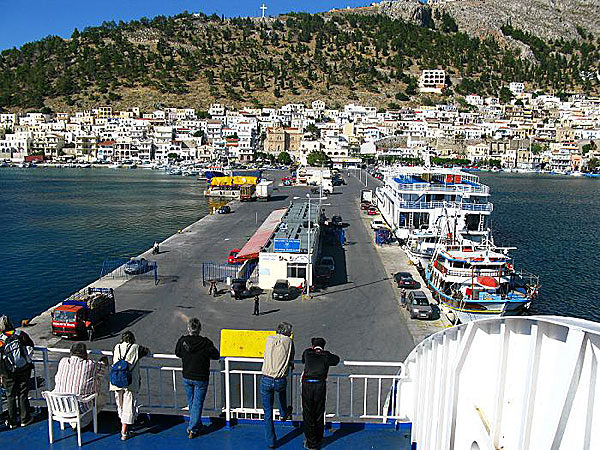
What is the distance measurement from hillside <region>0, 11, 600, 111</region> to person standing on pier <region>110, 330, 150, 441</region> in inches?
5523

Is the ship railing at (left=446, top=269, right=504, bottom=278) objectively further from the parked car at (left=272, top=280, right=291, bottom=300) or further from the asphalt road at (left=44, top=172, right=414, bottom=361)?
the parked car at (left=272, top=280, right=291, bottom=300)

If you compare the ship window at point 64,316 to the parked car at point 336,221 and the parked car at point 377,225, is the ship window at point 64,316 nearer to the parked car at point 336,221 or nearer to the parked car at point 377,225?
the parked car at point 377,225

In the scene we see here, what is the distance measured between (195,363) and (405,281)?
14895mm

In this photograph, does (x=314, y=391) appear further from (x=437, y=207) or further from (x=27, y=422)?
(x=437, y=207)

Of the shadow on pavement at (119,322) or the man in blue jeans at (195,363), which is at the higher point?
the man in blue jeans at (195,363)

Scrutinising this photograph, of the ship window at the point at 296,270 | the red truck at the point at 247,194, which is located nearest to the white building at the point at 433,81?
the red truck at the point at 247,194

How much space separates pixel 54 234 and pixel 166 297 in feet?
71.4

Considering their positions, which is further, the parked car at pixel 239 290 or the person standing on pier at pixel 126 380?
the parked car at pixel 239 290

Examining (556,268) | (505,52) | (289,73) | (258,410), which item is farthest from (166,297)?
(505,52)

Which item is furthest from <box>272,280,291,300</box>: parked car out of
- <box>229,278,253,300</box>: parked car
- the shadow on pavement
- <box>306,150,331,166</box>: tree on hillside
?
<box>306,150,331,166</box>: tree on hillside

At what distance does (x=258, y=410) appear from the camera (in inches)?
229

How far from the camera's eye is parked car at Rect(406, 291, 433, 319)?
622 inches

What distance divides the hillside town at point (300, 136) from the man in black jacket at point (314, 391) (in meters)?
97.1

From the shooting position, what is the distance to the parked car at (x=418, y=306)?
15797mm
